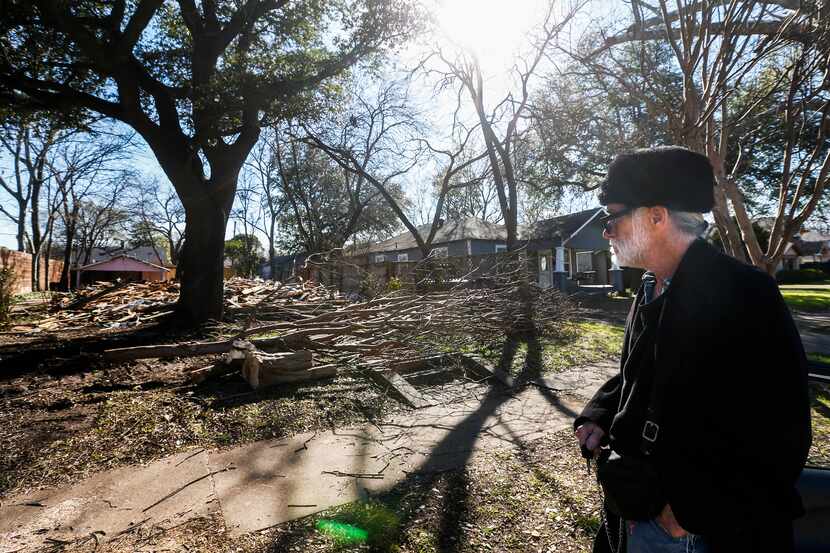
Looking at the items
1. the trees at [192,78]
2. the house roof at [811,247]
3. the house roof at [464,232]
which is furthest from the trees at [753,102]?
the house roof at [811,247]

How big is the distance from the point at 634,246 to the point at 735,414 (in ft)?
2.18

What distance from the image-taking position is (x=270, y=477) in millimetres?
3057

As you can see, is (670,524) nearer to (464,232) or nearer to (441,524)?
(441,524)

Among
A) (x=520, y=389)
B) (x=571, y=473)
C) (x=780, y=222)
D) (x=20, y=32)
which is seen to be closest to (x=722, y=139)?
(x=780, y=222)

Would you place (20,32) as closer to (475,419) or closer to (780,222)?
(475,419)

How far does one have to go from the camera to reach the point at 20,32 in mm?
8461

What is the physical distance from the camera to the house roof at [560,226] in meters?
27.5

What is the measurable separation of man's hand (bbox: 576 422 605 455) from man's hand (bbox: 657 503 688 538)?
1.14ft

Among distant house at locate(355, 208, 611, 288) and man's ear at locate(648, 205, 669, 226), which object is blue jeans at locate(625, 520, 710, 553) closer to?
man's ear at locate(648, 205, 669, 226)

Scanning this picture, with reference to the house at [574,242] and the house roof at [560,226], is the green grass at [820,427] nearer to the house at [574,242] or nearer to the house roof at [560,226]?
the house at [574,242]

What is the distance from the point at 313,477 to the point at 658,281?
2722mm

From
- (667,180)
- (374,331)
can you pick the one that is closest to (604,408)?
(667,180)

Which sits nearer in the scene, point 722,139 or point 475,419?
point 475,419

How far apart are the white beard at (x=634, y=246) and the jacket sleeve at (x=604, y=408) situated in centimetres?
49
